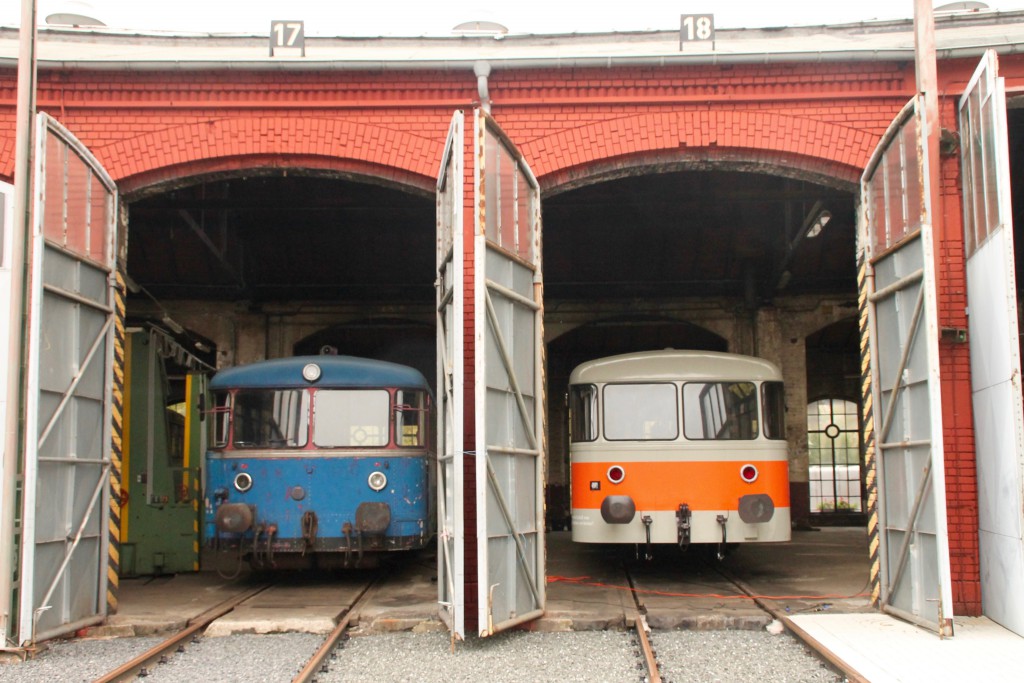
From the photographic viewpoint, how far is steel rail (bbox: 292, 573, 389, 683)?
23.8ft

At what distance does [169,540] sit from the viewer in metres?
12.6

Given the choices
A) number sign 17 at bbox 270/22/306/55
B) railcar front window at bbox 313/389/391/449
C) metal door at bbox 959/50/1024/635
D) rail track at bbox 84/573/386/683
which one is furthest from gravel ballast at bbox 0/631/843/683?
number sign 17 at bbox 270/22/306/55

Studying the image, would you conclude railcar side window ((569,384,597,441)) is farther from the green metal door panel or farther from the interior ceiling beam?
the interior ceiling beam

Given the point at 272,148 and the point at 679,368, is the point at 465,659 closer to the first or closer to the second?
the point at 679,368

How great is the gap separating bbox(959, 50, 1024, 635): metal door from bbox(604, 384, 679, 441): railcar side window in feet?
10.9

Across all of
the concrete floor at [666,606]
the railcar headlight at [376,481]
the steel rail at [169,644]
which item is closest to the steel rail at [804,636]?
the concrete floor at [666,606]

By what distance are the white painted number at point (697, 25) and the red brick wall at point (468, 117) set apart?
1.48 ft

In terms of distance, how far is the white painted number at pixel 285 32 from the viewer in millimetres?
10539

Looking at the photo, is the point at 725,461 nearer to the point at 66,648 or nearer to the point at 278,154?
the point at 278,154

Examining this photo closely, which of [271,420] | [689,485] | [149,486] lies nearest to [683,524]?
[689,485]

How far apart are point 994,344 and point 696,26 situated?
4.31m

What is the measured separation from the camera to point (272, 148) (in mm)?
10281

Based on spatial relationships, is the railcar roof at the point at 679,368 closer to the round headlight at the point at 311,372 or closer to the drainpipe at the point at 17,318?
the round headlight at the point at 311,372

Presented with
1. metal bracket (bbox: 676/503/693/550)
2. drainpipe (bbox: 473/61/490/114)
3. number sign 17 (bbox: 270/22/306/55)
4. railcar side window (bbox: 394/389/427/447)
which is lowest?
metal bracket (bbox: 676/503/693/550)
